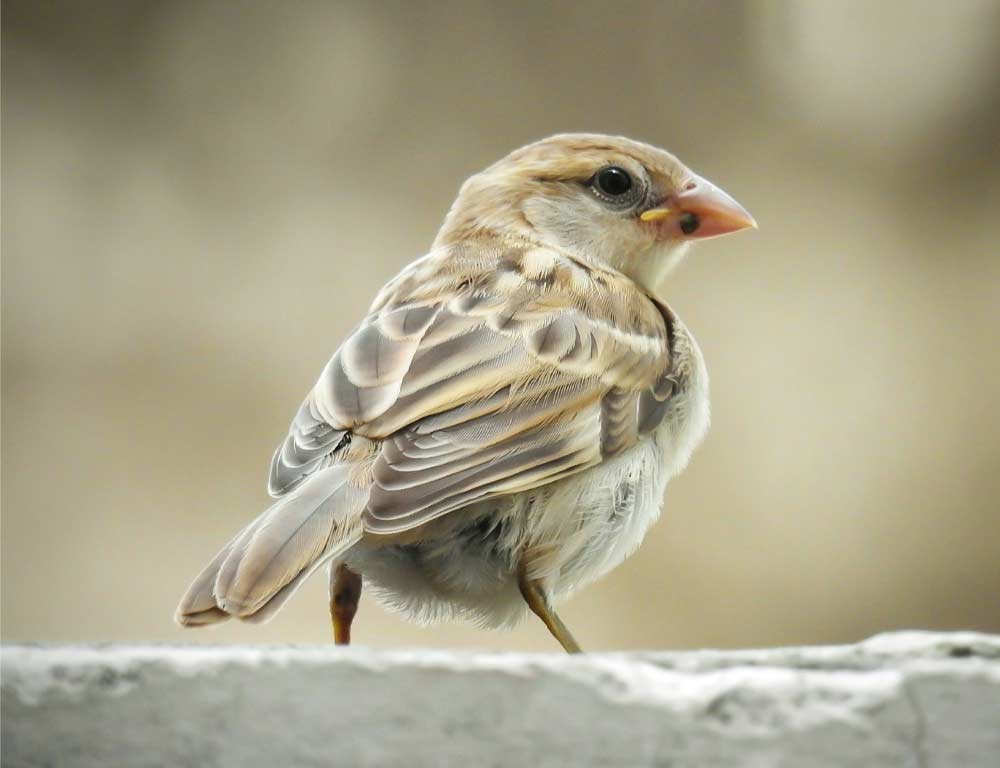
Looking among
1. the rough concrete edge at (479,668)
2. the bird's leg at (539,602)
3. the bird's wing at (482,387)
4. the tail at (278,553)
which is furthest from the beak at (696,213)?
the rough concrete edge at (479,668)

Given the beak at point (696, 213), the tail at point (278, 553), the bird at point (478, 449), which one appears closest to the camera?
the tail at point (278, 553)

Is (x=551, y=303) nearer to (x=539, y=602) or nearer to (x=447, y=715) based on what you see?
(x=539, y=602)

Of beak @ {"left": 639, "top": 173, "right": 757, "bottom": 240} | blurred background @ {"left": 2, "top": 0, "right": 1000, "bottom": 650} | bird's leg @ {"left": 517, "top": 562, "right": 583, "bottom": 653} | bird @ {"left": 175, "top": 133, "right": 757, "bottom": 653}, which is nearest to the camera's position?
bird @ {"left": 175, "top": 133, "right": 757, "bottom": 653}

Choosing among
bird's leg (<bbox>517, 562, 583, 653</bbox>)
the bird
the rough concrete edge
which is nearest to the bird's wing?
the bird

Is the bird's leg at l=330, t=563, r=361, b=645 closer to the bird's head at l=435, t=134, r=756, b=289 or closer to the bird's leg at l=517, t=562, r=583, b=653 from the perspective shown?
the bird's leg at l=517, t=562, r=583, b=653

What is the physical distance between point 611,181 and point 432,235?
1664 millimetres

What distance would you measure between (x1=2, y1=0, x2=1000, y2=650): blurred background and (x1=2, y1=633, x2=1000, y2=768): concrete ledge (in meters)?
2.93

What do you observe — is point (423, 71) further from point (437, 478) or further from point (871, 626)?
point (437, 478)

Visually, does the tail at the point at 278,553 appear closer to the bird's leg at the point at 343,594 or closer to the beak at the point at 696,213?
the bird's leg at the point at 343,594

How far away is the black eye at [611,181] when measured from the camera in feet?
9.29

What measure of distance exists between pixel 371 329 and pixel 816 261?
260 cm

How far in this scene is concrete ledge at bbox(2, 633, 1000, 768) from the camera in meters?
1.21

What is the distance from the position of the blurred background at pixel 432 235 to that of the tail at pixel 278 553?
2.32 m

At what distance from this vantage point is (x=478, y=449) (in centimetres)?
200
